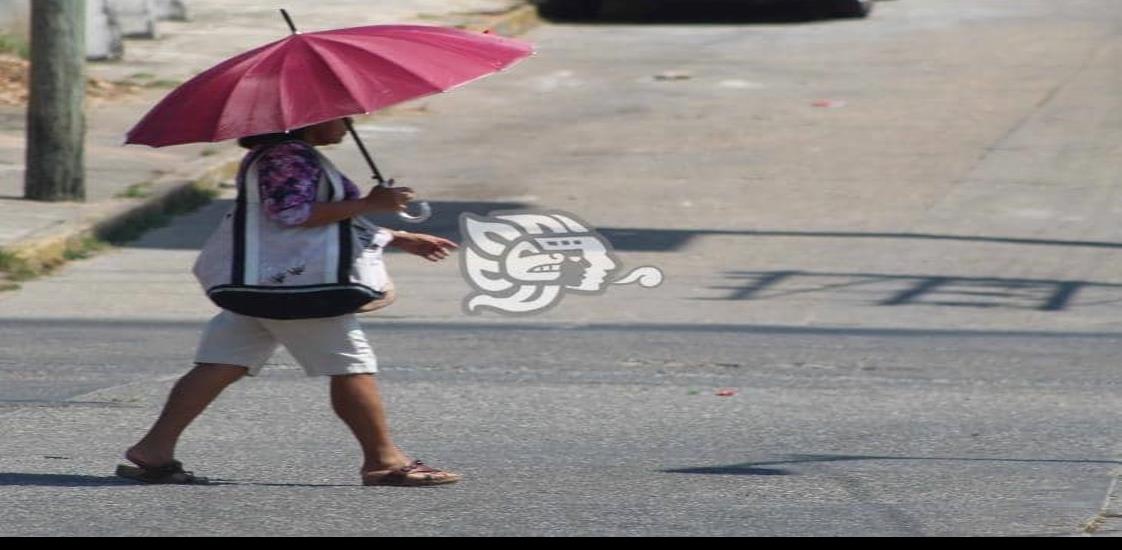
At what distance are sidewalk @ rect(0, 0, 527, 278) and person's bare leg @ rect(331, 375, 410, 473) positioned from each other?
17.3 ft

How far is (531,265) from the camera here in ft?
26.9

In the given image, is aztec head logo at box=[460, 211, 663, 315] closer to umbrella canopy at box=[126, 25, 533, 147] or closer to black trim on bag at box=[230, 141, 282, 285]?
umbrella canopy at box=[126, 25, 533, 147]

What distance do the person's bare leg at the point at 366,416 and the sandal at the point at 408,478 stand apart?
0.02 meters

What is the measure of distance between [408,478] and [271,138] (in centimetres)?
114

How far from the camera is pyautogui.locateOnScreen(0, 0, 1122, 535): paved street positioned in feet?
19.9

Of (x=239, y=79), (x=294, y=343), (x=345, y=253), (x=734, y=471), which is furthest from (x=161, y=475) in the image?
(x=734, y=471)

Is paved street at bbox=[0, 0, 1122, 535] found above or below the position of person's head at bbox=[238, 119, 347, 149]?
below

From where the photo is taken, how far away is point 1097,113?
647 inches

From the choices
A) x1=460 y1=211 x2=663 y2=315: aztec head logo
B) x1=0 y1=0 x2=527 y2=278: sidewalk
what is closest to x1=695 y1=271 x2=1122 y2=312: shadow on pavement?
x1=460 y1=211 x2=663 y2=315: aztec head logo

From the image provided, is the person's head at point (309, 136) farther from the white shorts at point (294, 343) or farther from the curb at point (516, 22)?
the curb at point (516, 22)

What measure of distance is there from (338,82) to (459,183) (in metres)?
8.18

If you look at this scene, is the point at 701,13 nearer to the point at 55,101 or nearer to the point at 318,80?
the point at 55,101

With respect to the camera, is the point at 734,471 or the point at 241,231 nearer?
the point at 241,231

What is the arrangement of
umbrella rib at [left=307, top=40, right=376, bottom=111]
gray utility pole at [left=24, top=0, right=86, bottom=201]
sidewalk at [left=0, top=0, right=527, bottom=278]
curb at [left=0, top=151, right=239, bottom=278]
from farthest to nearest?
1. gray utility pole at [left=24, top=0, right=86, bottom=201]
2. sidewalk at [left=0, top=0, right=527, bottom=278]
3. curb at [left=0, top=151, right=239, bottom=278]
4. umbrella rib at [left=307, top=40, right=376, bottom=111]
